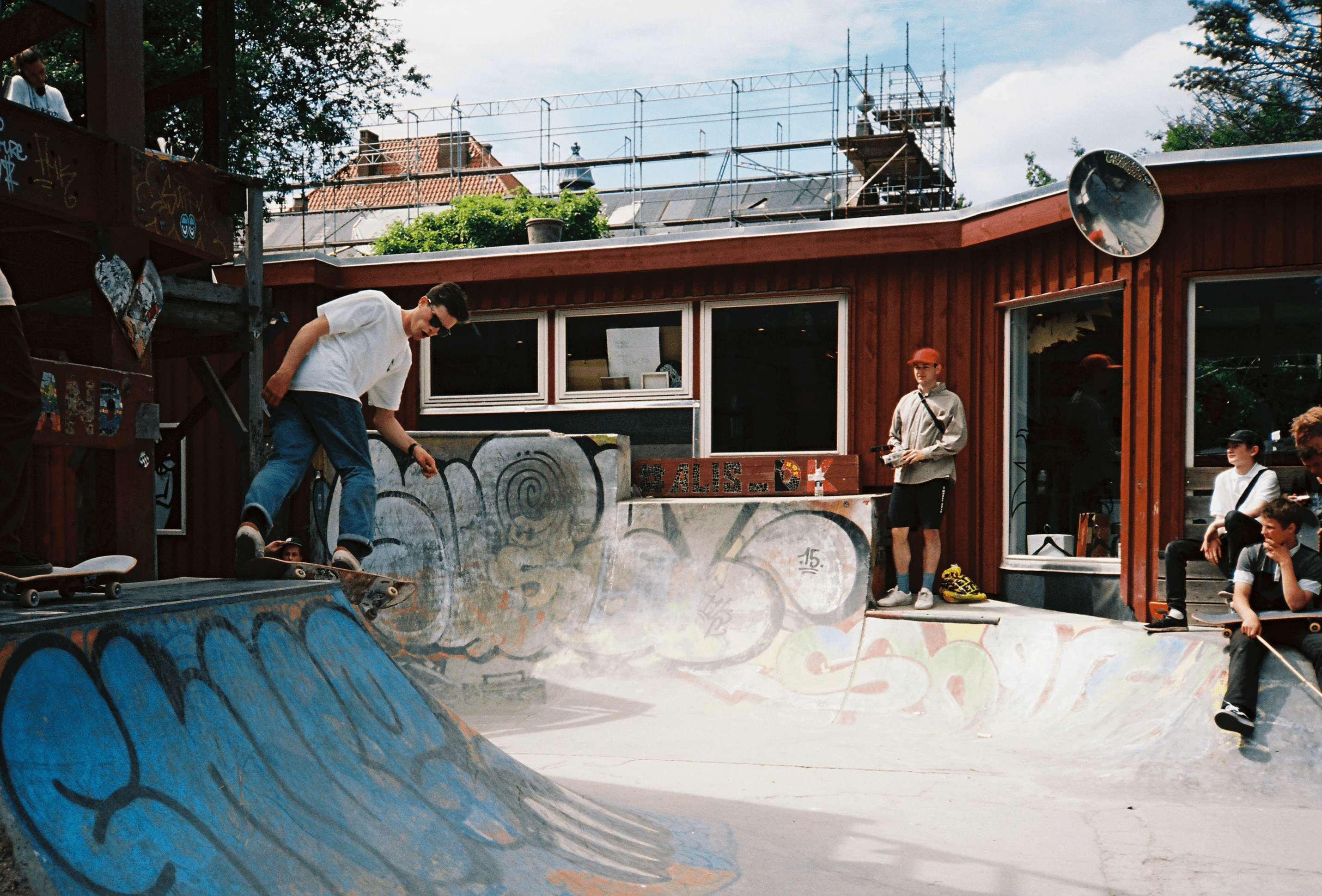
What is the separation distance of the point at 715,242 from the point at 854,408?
2.12 m

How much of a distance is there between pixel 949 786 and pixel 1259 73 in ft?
94.9

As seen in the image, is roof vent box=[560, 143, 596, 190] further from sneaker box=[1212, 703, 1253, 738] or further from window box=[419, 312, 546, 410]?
sneaker box=[1212, 703, 1253, 738]

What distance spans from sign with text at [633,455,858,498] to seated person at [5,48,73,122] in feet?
18.6

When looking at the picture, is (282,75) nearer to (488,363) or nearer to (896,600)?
(488,363)

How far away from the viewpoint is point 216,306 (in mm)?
6668

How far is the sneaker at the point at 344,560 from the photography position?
461 cm

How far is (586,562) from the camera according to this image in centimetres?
889

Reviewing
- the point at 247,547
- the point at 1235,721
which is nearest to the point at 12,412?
the point at 247,547

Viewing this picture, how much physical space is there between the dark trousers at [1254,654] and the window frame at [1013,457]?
2.11m

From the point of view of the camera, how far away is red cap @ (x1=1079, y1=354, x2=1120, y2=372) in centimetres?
811

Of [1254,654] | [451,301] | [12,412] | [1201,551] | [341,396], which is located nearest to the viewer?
[12,412]

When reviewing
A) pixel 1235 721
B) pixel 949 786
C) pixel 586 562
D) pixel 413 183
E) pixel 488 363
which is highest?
pixel 413 183

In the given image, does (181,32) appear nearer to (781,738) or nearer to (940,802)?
(781,738)

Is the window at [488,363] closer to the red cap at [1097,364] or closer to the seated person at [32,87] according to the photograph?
the seated person at [32,87]
